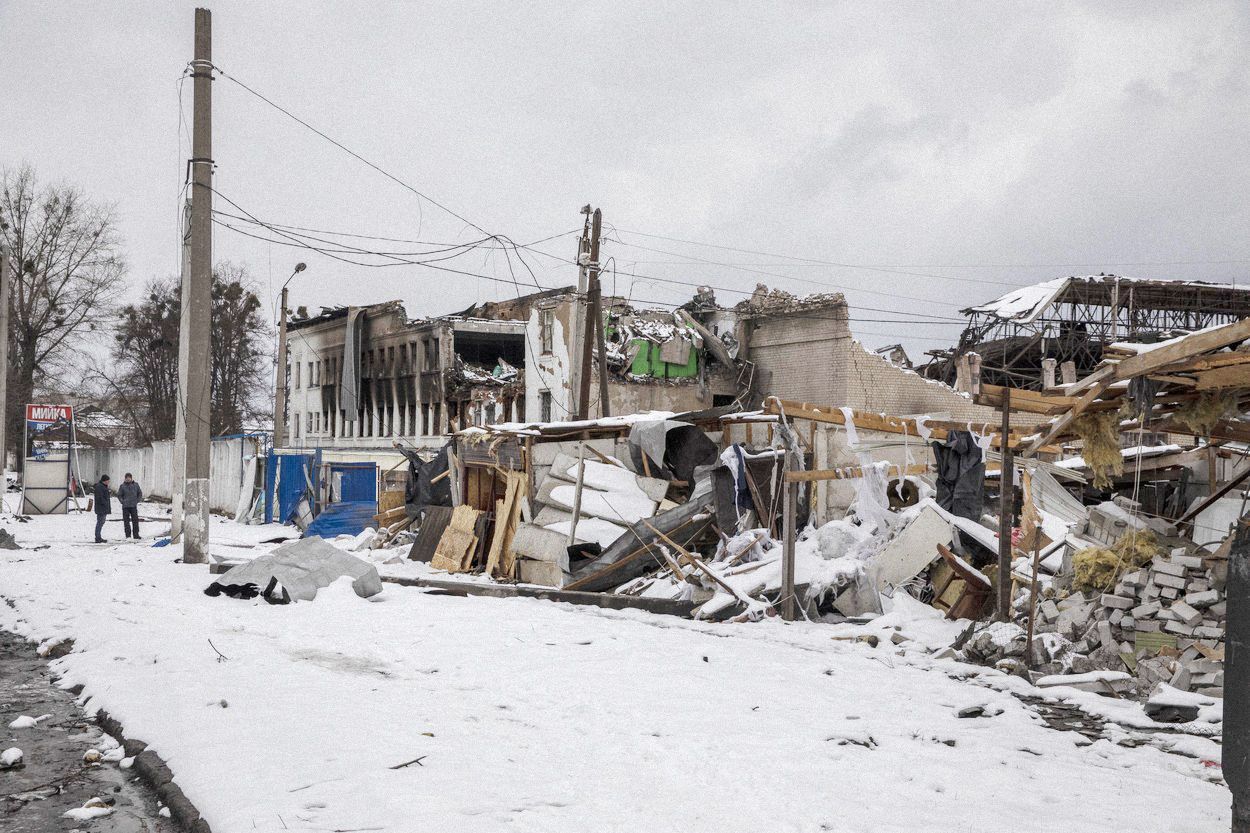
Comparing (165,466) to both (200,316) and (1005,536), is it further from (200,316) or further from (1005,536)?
(1005,536)

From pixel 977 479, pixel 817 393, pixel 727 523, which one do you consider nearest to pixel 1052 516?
pixel 977 479

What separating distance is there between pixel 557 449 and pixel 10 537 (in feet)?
39.3

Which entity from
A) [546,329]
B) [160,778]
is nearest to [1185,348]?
[160,778]

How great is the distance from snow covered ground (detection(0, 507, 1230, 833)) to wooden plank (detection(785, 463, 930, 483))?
178cm

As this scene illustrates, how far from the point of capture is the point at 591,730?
21.3 feet

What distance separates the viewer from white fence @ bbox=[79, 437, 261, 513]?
95.5ft

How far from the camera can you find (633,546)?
14.1m

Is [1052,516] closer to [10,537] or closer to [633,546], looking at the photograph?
[633,546]

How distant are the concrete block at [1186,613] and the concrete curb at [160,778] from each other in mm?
7669

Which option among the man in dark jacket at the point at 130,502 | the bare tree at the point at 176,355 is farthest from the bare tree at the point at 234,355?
the man in dark jacket at the point at 130,502

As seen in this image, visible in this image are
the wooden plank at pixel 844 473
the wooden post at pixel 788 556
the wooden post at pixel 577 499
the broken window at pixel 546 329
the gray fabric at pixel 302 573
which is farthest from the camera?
the broken window at pixel 546 329

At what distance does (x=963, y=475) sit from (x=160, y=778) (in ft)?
32.0

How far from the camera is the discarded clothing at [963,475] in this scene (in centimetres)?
1217

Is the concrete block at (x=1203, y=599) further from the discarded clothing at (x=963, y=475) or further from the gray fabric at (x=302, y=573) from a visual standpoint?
the gray fabric at (x=302, y=573)
